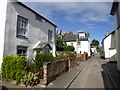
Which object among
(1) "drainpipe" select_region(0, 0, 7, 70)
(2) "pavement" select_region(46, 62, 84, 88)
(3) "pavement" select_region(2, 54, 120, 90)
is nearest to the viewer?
(3) "pavement" select_region(2, 54, 120, 90)

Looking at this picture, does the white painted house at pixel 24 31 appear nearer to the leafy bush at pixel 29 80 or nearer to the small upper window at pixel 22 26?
the small upper window at pixel 22 26

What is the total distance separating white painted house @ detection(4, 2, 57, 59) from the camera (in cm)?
1223

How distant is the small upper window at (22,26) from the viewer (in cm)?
1371

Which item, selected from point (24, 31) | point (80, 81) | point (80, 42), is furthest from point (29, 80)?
point (80, 42)

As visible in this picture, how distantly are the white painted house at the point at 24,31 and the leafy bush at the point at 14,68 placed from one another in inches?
71.0

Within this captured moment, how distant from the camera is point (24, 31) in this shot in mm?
14672

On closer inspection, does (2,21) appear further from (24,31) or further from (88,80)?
(88,80)

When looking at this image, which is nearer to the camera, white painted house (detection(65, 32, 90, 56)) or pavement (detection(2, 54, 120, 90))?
pavement (detection(2, 54, 120, 90))

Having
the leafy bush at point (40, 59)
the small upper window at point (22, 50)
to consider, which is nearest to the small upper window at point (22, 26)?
the small upper window at point (22, 50)

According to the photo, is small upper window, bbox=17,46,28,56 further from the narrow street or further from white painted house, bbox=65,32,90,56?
white painted house, bbox=65,32,90,56

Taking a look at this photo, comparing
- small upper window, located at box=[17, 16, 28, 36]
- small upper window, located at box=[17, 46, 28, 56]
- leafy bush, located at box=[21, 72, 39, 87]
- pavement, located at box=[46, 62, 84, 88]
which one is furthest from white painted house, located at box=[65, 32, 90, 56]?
leafy bush, located at box=[21, 72, 39, 87]

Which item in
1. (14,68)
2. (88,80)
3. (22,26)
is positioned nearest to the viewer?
(14,68)

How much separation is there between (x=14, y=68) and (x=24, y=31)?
5514 millimetres

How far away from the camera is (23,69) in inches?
391
